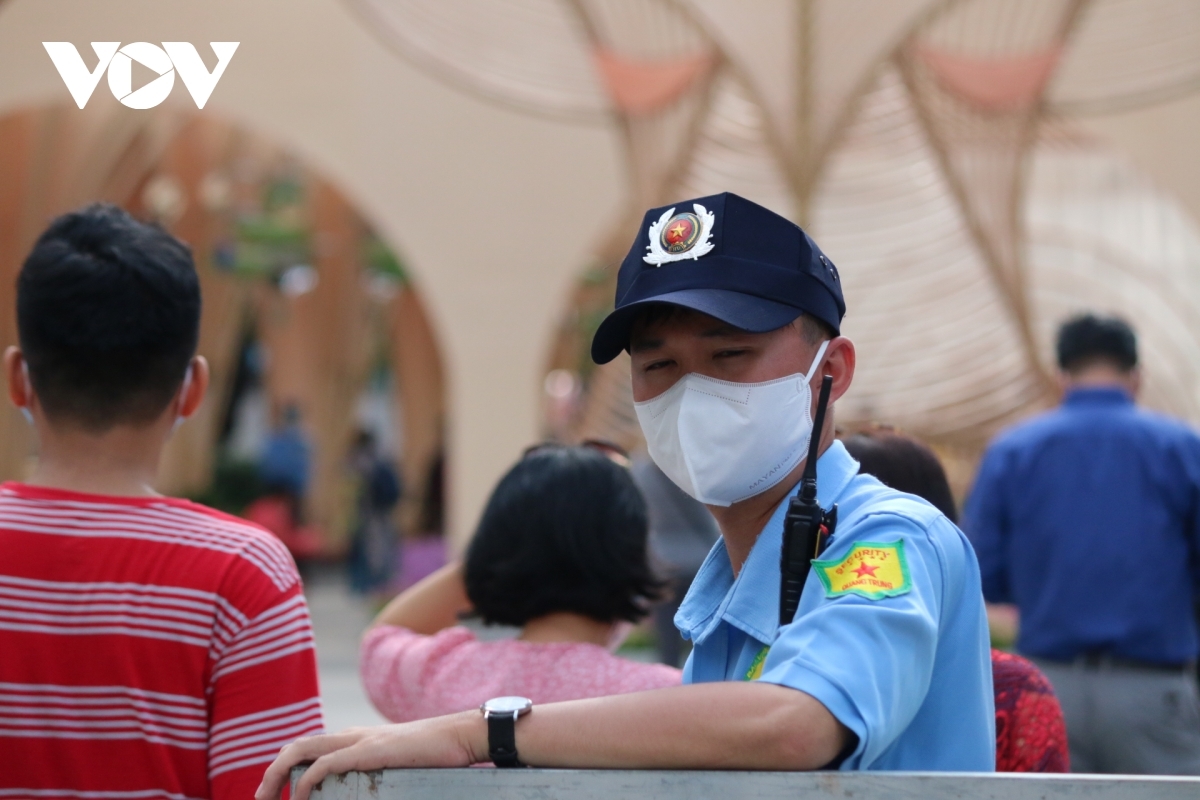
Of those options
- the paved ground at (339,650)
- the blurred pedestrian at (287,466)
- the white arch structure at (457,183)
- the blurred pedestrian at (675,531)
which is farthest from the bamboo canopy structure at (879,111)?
the blurred pedestrian at (287,466)

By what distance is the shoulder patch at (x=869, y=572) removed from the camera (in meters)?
1.37

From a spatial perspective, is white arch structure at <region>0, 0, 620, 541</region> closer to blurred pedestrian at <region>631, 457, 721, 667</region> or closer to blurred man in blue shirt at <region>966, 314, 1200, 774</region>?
blurred pedestrian at <region>631, 457, 721, 667</region>

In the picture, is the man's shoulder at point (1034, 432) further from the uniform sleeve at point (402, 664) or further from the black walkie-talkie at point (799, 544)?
the black walkie-talkie at point (799, 544)

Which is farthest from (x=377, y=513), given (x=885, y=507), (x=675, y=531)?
(x=885, y=507)

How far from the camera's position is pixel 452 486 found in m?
12.4

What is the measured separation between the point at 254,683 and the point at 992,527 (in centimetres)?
273

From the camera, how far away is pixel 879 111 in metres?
8.91

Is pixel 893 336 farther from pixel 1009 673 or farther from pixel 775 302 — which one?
pixel 775 302

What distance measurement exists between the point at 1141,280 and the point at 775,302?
15.4m

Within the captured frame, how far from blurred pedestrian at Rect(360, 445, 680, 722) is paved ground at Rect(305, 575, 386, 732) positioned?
154 centimetres

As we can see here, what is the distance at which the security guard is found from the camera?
1326 mm

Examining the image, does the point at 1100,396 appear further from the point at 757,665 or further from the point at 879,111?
the point at 879,111

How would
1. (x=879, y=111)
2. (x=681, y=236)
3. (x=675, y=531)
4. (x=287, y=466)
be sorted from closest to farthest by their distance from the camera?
(x=681, y=236) < (x=675, y=531) < (x=879, y=111) < (x=287, y=466)

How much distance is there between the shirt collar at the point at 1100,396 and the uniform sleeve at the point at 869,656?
2.82 m
